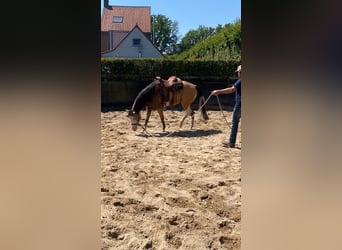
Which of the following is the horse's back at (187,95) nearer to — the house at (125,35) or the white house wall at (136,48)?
the house at (125,35)

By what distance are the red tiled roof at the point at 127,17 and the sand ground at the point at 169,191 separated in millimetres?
6145

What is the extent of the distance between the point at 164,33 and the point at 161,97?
10.3 metres

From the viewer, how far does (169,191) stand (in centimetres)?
232

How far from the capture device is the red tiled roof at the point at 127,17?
9.70 metres

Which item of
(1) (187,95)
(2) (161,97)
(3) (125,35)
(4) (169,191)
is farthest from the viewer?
(3) (125,35)

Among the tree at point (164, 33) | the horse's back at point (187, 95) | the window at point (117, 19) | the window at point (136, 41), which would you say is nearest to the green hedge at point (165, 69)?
the horse's back at point (187, 95)
